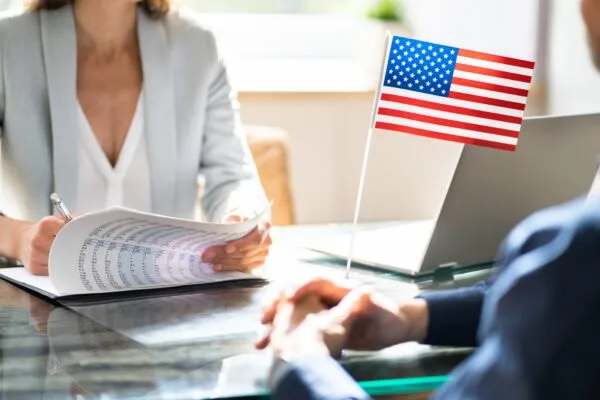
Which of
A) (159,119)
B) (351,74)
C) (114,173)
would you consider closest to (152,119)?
(159,119)

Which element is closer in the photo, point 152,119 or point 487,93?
point 487,93

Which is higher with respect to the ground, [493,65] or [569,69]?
[493,65]

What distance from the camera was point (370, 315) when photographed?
1.31m

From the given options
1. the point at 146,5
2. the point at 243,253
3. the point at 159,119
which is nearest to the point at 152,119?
the point at 159,119

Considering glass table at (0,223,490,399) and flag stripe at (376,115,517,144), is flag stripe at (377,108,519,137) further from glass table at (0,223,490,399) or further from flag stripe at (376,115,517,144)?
glass table at (0,223,490,399)

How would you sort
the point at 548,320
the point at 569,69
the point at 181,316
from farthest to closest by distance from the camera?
the point at 569,69, the point at 181,316, the point at 548,320

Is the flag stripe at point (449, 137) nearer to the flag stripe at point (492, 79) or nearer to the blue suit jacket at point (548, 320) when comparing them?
the flag stripe at point (492, 79)

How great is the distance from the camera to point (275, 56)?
4.06 m

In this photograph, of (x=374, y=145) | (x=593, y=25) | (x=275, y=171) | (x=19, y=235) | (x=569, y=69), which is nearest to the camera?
(x=593, y=25)

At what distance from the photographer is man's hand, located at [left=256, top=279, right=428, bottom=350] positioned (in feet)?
4.27

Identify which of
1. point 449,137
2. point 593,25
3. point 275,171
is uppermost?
point 593,25

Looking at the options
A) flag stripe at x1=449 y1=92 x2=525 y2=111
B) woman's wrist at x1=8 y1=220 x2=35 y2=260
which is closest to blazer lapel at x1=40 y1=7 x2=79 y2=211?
woman's wrist at x1=8 y1=220 x2=35 y2=260

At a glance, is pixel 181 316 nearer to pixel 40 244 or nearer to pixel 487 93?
pixel 40 244

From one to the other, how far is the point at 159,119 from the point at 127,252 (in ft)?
2.60
